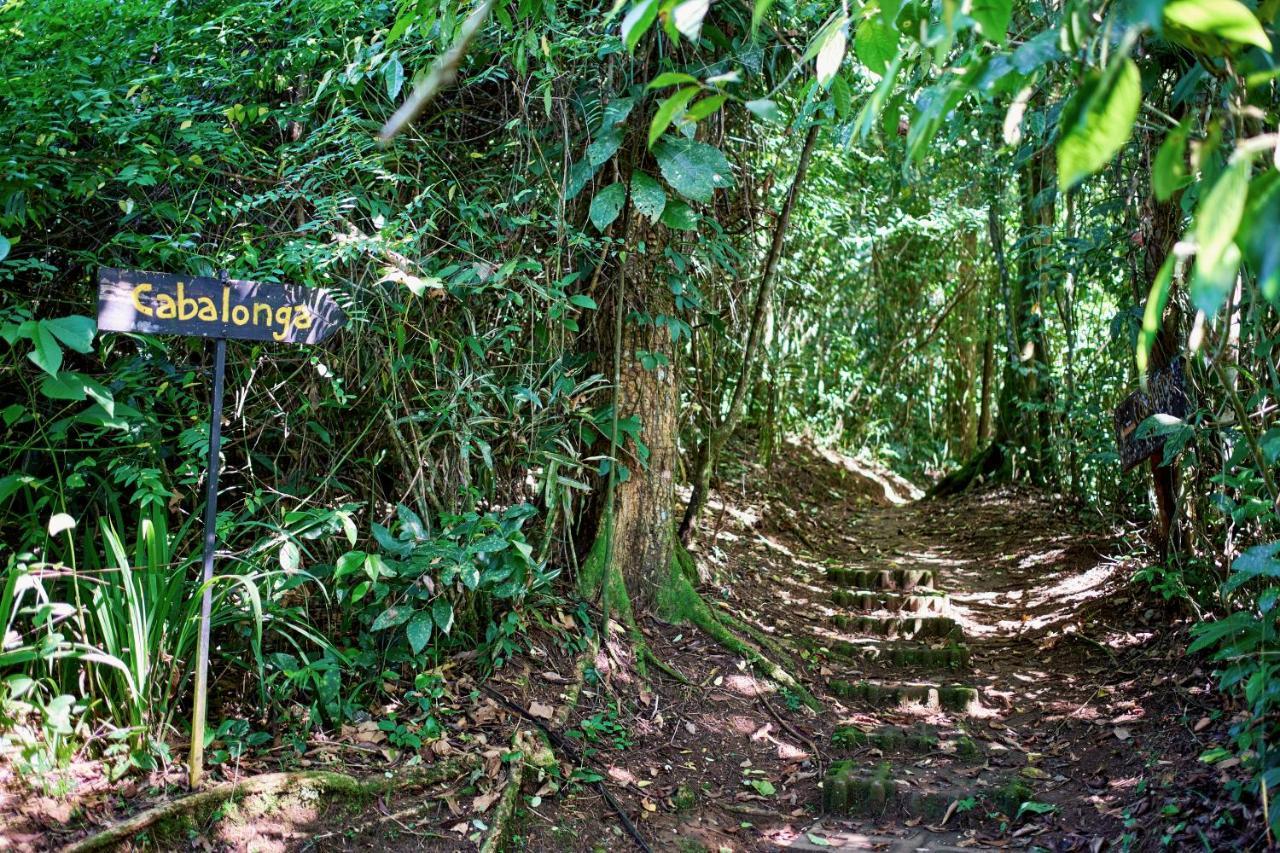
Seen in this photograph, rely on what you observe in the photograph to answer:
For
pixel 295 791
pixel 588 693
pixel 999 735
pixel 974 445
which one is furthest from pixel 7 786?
pixel 974 445

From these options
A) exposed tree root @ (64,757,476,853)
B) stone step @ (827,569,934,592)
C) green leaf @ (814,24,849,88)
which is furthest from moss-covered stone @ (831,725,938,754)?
green leaf @ (814,24,849,88)

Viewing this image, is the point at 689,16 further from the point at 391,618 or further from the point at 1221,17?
the point at 391,618

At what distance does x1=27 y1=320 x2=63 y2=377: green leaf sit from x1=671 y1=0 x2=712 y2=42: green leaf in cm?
230

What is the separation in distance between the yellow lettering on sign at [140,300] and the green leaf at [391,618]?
54.5 inches

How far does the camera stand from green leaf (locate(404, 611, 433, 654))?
366 centimetres

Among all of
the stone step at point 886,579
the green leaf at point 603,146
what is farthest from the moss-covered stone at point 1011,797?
the green leaf at point 603,146

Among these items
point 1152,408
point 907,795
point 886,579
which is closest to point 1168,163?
point 907,795

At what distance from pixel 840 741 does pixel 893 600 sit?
191cm

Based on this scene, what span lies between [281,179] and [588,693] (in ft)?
8.57

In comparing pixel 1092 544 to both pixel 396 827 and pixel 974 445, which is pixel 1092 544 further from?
pixel 974 445

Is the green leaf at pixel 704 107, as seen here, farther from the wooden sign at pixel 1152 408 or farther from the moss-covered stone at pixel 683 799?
the wooden sign at pixel 1152 408

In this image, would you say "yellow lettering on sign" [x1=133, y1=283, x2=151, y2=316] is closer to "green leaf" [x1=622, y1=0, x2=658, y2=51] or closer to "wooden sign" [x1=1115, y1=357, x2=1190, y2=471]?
"green leaf" [x1=622, y1=0, x2=658, y2=51]

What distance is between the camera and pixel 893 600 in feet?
20.8

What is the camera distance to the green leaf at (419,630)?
366 cm
